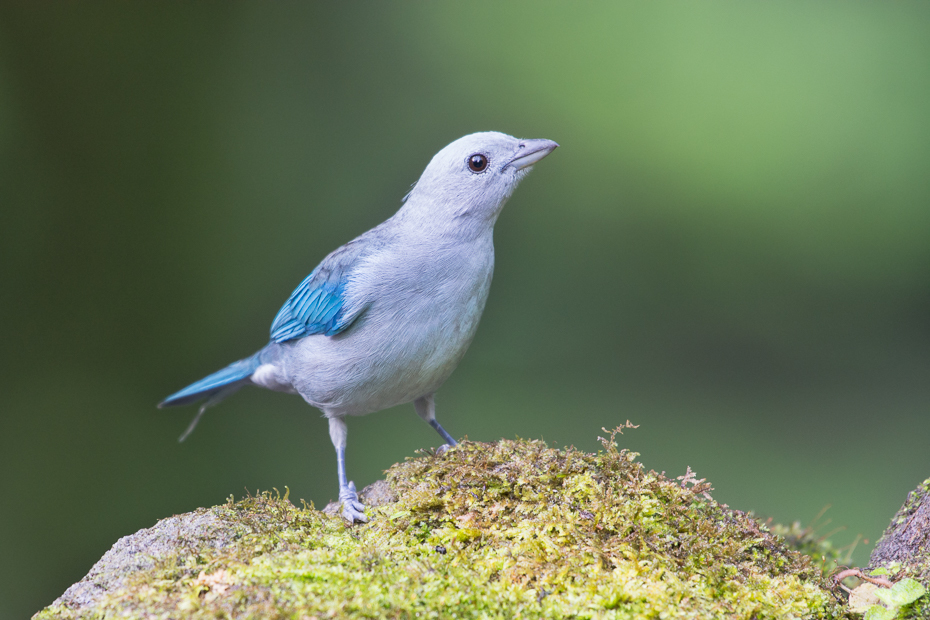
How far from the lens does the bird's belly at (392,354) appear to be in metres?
3.35

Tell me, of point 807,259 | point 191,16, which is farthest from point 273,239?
point 807,259

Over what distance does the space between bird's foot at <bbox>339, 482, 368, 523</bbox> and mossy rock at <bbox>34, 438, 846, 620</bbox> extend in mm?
87

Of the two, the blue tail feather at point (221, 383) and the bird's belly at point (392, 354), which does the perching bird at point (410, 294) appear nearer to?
the bird's belly at point (392, 354)

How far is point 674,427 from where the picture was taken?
6512 mm

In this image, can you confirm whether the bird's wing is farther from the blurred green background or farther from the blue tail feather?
the blurred green background

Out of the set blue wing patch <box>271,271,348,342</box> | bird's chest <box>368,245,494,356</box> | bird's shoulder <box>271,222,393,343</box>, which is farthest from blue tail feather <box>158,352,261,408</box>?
bird's chest <box>368,245,494,356</box>

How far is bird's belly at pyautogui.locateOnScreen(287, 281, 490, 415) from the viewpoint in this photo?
3348 millimetres

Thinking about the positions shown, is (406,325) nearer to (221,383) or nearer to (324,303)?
(324,303)

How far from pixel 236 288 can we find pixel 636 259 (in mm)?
3255

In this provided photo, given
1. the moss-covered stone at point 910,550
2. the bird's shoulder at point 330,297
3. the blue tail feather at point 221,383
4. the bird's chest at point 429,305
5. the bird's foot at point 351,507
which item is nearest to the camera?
the moss-covered stone at point 910,550

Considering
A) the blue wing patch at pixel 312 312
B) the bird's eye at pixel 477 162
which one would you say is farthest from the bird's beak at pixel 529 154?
the blue wing patch at pixel 312 312

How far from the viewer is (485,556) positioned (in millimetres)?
2344

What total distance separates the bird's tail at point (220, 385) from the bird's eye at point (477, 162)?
5.09 feet

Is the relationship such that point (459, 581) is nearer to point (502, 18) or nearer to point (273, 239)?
point (273, 239)
